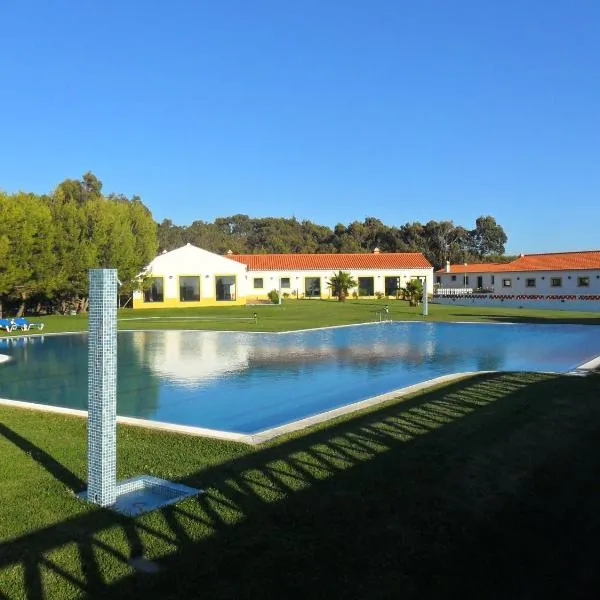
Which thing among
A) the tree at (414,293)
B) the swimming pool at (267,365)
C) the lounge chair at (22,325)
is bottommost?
the swimming pool at (267,365)

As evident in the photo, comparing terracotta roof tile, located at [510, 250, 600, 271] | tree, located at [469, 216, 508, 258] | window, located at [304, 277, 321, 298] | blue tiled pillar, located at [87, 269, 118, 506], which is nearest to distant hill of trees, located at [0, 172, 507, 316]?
window, located at [304, 277, 321, 298]

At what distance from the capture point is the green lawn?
11.2ft

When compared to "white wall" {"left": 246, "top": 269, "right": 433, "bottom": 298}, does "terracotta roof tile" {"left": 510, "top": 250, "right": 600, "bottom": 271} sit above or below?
above

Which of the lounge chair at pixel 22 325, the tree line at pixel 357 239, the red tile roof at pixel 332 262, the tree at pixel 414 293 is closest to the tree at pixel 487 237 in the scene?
the tree line at pixel 357 239

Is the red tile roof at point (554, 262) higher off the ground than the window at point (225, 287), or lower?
higher

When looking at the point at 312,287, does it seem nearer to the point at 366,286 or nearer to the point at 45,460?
the point at 366,286

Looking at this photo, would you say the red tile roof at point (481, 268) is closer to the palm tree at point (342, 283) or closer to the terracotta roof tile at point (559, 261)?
the terracotta roof tile at point (559, 261)

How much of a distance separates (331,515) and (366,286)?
1843 inches

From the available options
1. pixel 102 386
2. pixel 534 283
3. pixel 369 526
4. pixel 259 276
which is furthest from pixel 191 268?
pixel 369 526

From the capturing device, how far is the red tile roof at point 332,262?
49.9 m

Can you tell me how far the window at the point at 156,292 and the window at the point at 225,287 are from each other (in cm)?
383

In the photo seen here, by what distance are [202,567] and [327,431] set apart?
11.3 feet

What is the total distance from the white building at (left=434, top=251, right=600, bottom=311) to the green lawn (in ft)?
114

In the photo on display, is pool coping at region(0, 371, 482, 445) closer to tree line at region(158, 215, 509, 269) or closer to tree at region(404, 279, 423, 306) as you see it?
tree at region(404, 279, 423, 306)
